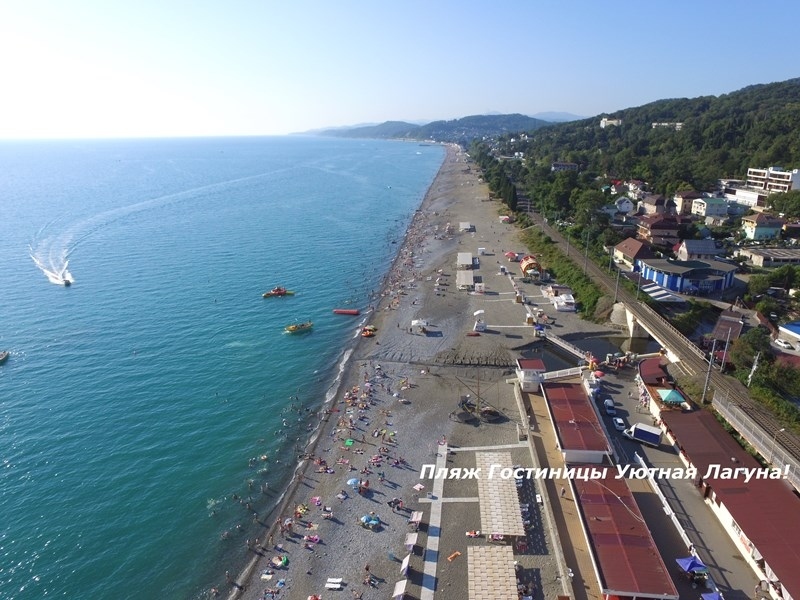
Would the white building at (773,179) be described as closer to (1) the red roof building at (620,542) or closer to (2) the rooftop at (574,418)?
(2) the rooftop at (574,418)

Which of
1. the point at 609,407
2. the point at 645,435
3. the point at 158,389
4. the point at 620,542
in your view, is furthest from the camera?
the point at 158,389

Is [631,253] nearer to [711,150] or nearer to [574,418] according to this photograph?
[574,418]

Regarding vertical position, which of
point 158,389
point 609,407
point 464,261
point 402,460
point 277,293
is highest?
point 464,261

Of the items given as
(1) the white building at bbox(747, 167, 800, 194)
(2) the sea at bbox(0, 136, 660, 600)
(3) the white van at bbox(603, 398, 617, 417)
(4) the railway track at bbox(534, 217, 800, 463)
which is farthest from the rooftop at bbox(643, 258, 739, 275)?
(1) the white building at bbox(747, 167, 800, 194)

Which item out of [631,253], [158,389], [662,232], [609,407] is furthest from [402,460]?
[662,232]

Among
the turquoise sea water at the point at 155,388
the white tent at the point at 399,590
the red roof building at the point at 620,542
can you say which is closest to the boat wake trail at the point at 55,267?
the turquoise sea water at the point at 155,388

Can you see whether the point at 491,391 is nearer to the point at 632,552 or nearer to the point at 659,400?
the point at 659,400

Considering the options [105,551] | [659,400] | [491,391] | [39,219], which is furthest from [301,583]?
[39,219]

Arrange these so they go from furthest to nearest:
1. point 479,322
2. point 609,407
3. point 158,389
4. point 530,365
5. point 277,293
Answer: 1. point 277,293
2. point 479,322
3. point 158,389
4. point 530,365
5. point 609,407
